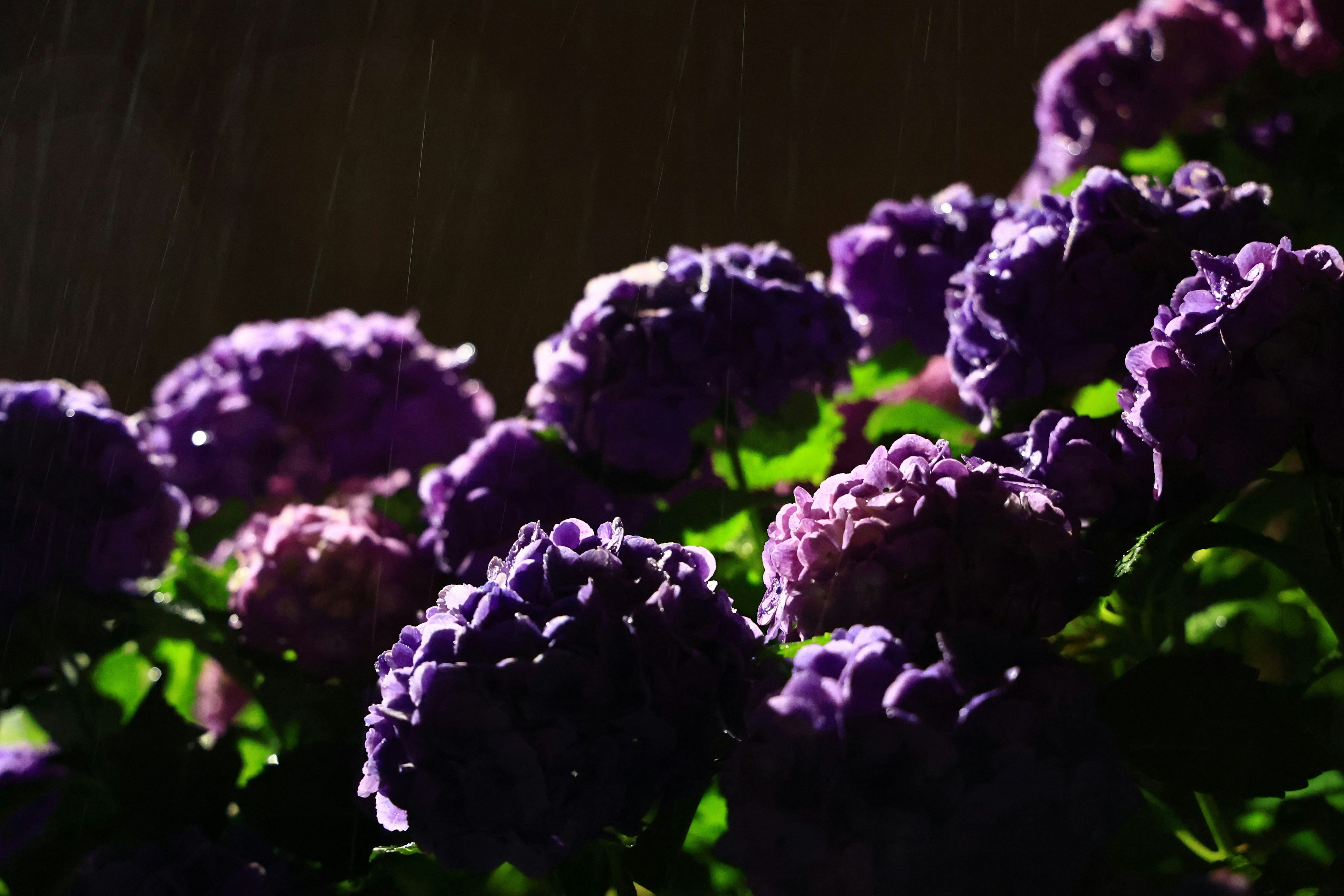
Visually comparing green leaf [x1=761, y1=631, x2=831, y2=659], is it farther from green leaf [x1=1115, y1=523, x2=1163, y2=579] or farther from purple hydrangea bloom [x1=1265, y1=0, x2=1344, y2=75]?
purple hydrangea bloom [x1=1265, y1=0, x2=1344, y2=75]

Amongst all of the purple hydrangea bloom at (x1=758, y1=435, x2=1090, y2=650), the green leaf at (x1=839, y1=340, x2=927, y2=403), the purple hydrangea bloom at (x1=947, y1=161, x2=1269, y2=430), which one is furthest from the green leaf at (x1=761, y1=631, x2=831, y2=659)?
the green leaf at (x1=839, y1=340, x2=927, y2=403)

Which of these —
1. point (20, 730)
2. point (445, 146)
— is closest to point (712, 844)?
point (20, 730)

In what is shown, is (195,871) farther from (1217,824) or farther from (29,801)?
(1217,824)

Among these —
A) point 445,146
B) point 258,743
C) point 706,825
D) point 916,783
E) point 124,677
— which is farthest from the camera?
point 445,146

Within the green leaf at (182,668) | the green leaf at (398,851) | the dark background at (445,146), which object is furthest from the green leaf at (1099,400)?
the dark background at (445,146)

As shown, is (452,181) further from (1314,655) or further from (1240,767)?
(1240,767)
